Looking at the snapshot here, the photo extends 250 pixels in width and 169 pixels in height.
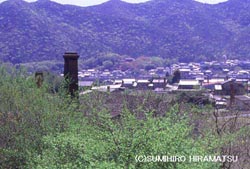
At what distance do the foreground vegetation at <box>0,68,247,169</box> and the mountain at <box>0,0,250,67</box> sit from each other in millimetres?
50632

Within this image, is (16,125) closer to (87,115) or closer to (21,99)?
(21,99)

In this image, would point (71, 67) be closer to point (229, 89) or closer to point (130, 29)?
point (229, 89)

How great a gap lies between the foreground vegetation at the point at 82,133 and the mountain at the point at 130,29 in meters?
50.6

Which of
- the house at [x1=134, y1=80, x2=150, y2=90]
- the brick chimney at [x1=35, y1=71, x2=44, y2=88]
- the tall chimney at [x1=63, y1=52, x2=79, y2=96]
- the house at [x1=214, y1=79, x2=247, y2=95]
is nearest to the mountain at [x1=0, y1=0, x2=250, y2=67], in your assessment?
the house at [x1=134, y1=80, x2=150, y2=90]

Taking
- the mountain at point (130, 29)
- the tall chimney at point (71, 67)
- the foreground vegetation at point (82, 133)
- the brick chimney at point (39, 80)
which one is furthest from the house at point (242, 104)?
the mountain at point (130, 29)

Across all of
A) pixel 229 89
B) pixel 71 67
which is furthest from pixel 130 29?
pixel 71 67

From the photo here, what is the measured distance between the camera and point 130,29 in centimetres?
8694

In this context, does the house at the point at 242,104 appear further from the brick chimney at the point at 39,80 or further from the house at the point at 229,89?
the brick chimney at the point at 39,80

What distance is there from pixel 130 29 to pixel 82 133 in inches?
3148

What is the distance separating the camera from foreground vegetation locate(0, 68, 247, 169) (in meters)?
6.36

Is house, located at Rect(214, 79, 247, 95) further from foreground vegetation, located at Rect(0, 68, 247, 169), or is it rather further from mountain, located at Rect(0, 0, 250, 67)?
mountain, located at Rect(0, 0, 250, 67)

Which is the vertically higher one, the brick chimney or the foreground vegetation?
the brick chimney

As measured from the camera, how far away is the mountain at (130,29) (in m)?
67.4

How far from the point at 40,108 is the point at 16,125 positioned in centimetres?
57
